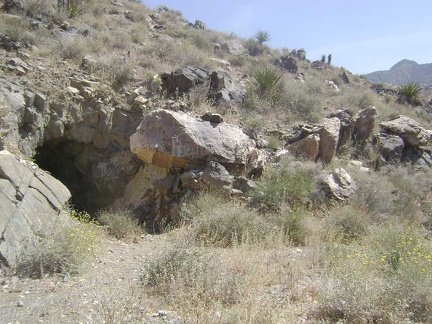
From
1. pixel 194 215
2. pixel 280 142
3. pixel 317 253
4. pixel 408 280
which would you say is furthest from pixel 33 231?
pixel 280 142

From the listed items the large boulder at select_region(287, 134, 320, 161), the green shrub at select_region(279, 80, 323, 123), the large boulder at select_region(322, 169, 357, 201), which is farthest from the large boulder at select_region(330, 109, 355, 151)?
the large boulder at select_region(322, 169, 357, 201)

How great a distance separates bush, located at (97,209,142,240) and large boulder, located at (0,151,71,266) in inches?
42.7

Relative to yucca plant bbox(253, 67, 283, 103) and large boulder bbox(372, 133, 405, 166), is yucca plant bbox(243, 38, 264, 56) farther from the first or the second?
large boulder bbox(372, 133, 405, 166)

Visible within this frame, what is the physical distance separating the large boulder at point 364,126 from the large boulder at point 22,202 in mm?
9181

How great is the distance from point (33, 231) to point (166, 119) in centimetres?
410

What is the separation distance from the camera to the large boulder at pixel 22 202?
18.5 ft

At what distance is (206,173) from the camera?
877 centimetres

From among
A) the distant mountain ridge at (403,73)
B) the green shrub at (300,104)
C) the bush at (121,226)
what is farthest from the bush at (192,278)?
the distant mountain ridge at (403,73)

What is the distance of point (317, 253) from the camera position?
6113mm

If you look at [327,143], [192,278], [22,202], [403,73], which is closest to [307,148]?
[327,143]

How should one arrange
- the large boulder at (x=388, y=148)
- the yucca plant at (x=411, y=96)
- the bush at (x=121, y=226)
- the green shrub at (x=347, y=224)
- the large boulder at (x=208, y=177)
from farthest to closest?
1. the yucca plant at (x=411, y=96)
2. the large boulder at (x=388, y=148)
3. the large boulder at (x=208, y=177)
4. the bush at (x=121, y=226)
5. the green shrub at (x=347, y=224)

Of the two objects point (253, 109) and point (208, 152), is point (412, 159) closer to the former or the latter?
point (253, 109)

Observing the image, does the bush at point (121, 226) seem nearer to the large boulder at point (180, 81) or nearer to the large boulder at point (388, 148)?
the large boulder at point (180, 81)

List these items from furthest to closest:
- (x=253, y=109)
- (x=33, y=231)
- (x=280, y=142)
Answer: (x=253, y=109) → (x=280, y=142) → (x=33, y=231)
